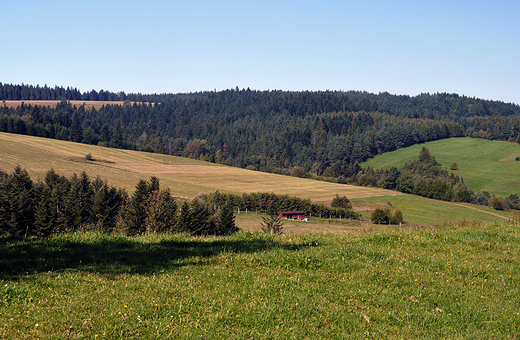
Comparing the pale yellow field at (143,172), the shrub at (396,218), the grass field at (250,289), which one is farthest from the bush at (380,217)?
the grass field at (250,289)

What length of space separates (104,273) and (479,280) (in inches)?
355

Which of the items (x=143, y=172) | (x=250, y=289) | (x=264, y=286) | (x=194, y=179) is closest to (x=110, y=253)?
(x=250, y=289)

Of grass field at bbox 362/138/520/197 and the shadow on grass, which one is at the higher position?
the shadow on grass

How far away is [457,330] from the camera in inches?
293

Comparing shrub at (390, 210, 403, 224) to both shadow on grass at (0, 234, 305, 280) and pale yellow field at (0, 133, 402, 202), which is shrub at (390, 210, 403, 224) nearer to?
pale yellow field at (0, 133, 402, 202)

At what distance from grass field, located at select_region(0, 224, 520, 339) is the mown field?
221ft

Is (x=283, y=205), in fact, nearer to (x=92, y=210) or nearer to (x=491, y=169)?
(x=92, y=210)

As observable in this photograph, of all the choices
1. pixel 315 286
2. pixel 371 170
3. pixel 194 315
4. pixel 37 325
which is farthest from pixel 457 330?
pixel 371 170

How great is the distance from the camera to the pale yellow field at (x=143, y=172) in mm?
99750

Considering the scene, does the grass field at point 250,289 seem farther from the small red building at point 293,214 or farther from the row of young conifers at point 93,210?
the small red building at point 293,214

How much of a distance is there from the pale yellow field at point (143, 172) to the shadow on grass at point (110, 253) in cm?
8211

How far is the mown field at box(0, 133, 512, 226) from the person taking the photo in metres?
98.4

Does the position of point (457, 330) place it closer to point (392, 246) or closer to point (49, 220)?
point (392, 246)

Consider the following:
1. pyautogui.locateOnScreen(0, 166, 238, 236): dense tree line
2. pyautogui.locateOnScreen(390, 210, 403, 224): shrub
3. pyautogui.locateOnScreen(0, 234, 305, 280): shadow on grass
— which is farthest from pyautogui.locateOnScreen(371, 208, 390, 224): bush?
pyautogui.locateOnScreen(0, 234, 305, 280): shadow on grass
